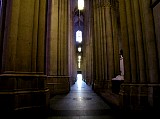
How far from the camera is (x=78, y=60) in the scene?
1703 inches

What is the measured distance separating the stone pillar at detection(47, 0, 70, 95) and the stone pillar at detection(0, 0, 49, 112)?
4523 millimetres

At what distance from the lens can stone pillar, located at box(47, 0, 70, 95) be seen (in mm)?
8789

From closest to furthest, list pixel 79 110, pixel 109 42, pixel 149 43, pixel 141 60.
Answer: pixel 149 43 → pixel 141 60 → pixel 79 110 → pixel 109 42

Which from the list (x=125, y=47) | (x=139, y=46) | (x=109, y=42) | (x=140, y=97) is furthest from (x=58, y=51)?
(x=140, y=97)

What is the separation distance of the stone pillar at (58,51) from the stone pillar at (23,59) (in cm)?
452

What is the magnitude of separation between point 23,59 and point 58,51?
208 inches

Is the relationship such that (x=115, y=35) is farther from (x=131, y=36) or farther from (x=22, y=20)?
(x=22, y=20)

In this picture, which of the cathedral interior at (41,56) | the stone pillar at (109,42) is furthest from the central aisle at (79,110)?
the stone pillar at (109,42)

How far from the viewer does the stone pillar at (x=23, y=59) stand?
358 cm

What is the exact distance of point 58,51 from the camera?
30.2 feet

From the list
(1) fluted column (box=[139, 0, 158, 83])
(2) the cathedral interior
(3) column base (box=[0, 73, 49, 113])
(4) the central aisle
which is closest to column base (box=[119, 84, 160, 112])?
(2) the cathedral interior

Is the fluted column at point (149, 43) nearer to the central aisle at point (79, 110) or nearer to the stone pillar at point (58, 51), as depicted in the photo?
the central aisle at point (79, 110)

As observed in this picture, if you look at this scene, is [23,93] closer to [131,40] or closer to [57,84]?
[131,40]

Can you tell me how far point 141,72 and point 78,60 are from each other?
1551 inches
